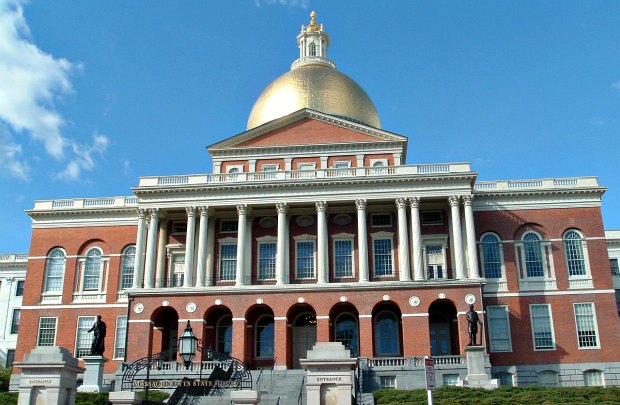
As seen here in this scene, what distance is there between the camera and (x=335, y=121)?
54250mm

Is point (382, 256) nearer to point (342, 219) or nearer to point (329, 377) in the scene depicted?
point (342, 219)

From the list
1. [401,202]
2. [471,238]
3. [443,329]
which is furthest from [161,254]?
[471,238]

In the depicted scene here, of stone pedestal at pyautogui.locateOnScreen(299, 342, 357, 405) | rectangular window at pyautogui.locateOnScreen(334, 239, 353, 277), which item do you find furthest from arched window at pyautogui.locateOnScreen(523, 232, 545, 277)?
stone pedestal at pyautogui.locateOnScreen(299, 342, 357, 405)

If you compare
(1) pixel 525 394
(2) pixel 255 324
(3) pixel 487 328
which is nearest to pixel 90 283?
(2) pixel 255 324

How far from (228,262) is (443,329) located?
15402mm

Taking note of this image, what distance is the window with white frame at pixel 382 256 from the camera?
48.8 m

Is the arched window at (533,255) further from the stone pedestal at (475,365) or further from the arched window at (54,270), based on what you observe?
the arched window at (54,270)

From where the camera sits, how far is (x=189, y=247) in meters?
48.0

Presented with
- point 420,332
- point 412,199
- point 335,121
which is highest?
point 335,121

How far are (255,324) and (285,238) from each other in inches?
247

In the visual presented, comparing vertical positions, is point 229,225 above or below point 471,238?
above

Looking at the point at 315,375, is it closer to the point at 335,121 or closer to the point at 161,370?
the point at 161,370

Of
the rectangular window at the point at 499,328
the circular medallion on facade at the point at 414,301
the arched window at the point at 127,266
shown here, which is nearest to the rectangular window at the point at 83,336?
the arched window at the point at 127,266

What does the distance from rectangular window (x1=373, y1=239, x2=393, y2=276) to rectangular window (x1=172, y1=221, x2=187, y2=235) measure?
13.6 m
